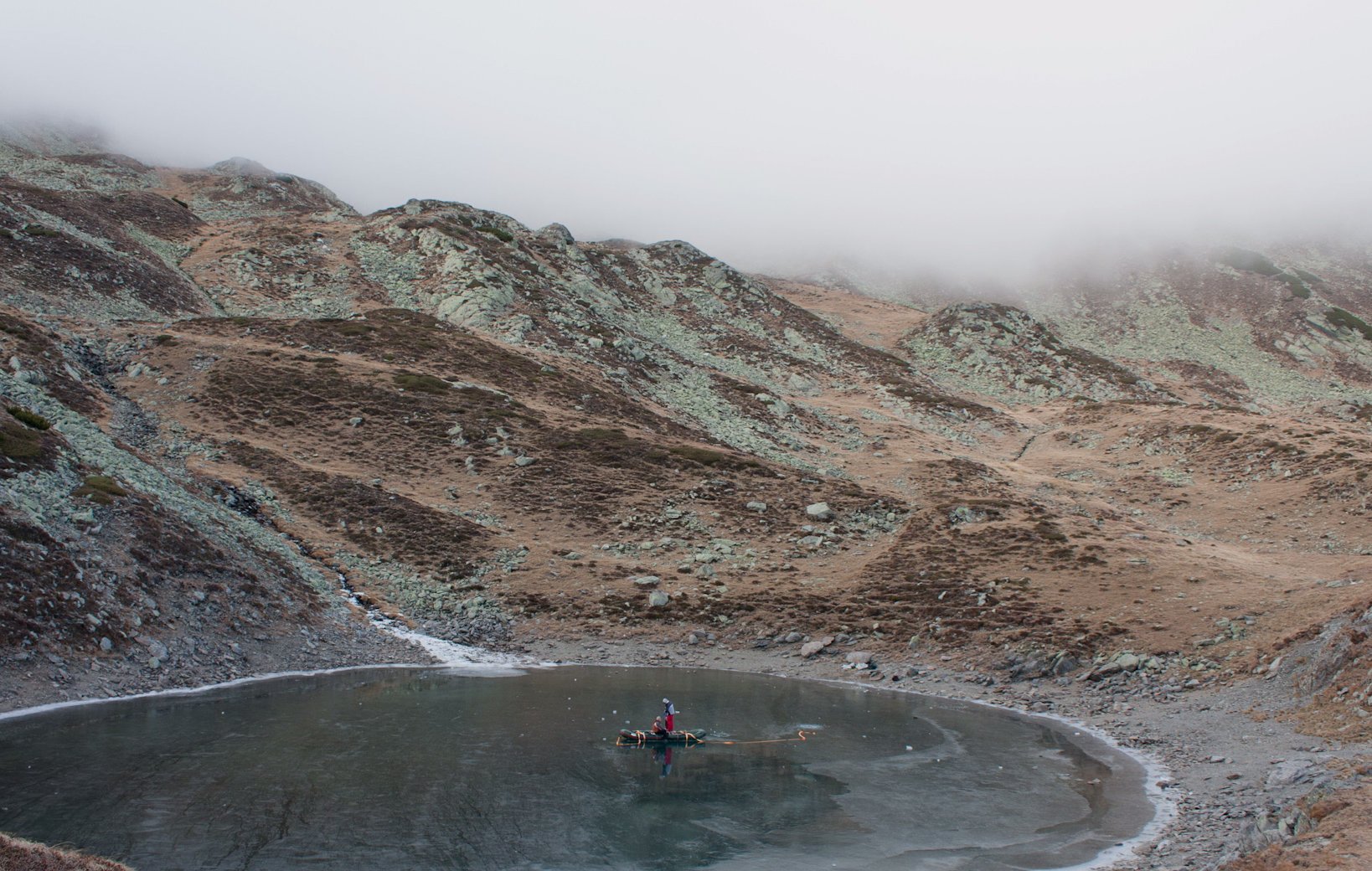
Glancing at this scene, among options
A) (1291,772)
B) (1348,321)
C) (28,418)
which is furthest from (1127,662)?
(1348,321)

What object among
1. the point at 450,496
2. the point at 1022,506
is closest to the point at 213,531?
the point at 450,496

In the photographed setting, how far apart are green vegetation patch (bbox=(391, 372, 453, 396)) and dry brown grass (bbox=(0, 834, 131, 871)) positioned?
52492mm

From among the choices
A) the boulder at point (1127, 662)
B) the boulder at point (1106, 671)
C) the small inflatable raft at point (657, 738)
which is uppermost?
the boulder at point (1127, 662)

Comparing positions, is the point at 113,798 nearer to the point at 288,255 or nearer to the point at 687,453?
the point at 687,453

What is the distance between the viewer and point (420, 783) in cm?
2125

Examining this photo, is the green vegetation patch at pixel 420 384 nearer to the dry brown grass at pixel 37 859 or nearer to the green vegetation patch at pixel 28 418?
the green vegetation patch at pixel 28 418

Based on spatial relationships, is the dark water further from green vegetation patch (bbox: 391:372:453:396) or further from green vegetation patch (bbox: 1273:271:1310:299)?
green vegetation patch (bbox: 1273:271:1310:299)

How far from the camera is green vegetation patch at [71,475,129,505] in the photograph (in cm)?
3359

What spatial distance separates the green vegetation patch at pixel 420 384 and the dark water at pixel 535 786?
34.4 m

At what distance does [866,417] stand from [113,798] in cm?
7561

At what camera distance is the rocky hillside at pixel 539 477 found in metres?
33.7

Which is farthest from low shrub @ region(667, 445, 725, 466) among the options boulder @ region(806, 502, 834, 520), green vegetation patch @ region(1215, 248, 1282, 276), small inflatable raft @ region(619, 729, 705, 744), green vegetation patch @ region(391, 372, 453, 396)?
green vegetation patch @ region(1215, 248, 1282, 276)

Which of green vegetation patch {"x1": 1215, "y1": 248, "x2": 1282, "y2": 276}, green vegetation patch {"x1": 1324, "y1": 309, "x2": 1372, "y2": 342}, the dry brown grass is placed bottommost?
the dry brown grass

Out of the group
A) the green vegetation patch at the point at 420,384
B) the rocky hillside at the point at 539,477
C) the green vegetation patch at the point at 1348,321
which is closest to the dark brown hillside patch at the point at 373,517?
the rocky hillside at the point at 539,477
